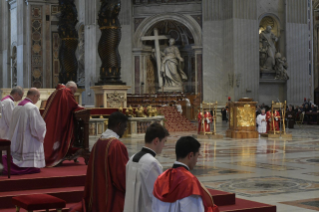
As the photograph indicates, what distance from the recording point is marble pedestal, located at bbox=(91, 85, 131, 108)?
1548cm

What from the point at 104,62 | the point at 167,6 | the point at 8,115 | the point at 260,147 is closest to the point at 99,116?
the point at 104,62

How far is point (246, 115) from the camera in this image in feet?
54.9

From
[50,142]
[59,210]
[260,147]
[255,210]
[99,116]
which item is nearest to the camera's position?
[59,210]

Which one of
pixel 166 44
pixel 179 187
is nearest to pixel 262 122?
pixel 166 44

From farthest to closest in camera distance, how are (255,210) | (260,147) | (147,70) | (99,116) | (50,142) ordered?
(147,70) < (99,116) < (260,147) < (50,142) < (255,210)

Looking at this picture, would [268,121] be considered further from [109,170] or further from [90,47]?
[109,170]

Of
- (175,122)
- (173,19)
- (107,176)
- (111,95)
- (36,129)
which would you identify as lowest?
(175,122)

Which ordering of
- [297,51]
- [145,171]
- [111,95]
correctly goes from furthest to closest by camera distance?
[297,51]
[111,95]
[145,171]

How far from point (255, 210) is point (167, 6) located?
2163cm

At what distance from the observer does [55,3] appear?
1121 inches

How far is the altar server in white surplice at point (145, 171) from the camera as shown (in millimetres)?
3848

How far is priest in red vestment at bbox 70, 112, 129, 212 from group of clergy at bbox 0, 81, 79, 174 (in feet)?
8.92

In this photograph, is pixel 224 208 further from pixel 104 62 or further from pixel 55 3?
pixel 55 3

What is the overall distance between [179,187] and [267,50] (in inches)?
942
